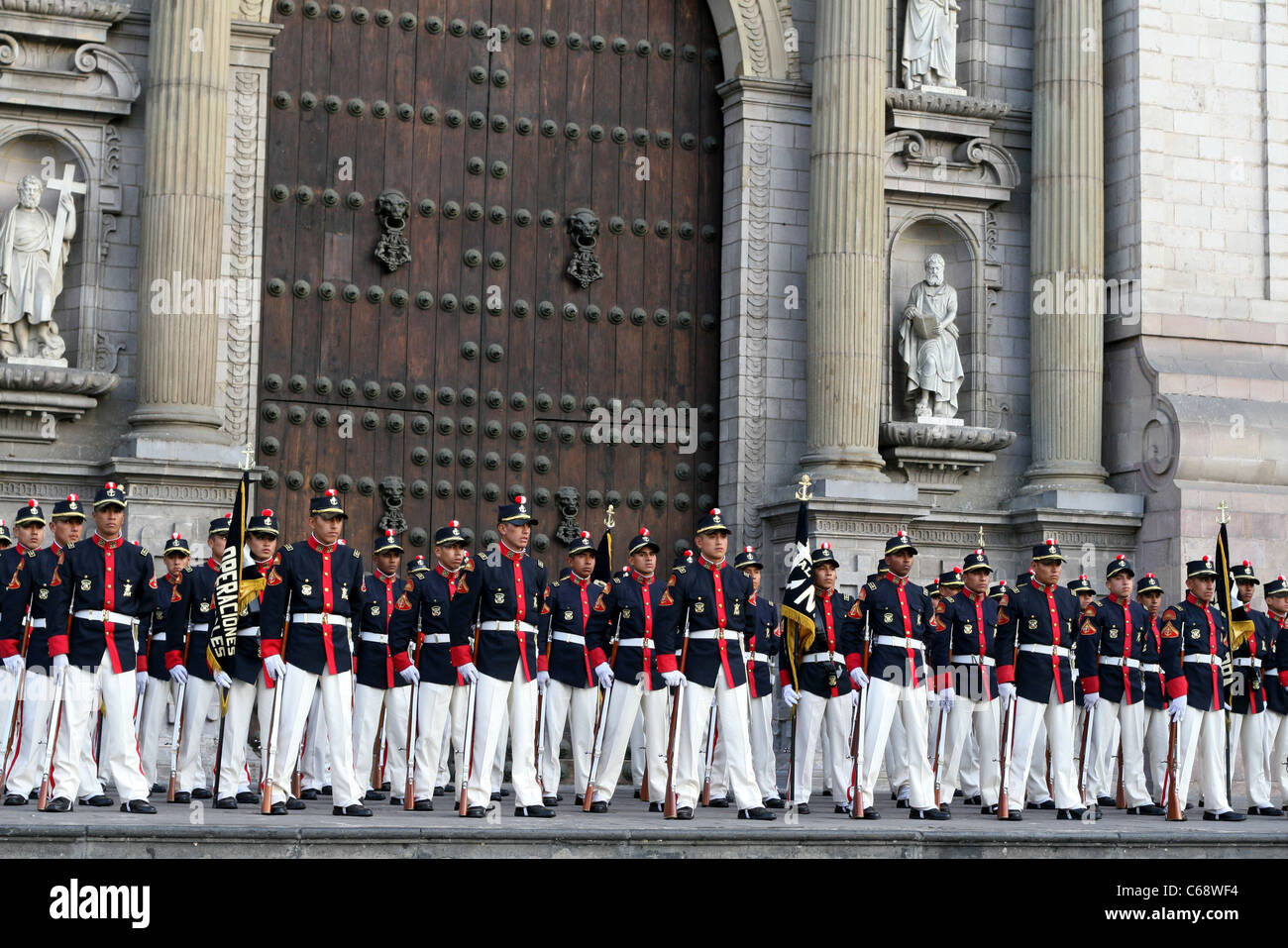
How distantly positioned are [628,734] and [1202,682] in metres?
5.02

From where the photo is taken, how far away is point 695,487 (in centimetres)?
2041

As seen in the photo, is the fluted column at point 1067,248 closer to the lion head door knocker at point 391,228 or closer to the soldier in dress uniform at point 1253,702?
the soldier in dress uniform at point 1253,702

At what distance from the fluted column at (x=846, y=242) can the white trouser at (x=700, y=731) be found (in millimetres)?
5119

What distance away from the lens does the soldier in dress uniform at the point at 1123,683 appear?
17.1 metres

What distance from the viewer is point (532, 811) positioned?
14320 mm

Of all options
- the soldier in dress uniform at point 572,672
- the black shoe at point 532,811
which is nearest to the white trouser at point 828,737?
the soldier in dress uniform at point 572,672

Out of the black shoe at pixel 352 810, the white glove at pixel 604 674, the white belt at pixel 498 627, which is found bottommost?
the black shoe at pixel 352 810

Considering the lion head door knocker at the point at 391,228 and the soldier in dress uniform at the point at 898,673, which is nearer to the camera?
the soldier in dress uniform at the point at 898,673

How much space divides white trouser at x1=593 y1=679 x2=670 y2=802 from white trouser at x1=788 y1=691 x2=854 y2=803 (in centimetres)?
120

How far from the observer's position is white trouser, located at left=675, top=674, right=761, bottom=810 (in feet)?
47.6

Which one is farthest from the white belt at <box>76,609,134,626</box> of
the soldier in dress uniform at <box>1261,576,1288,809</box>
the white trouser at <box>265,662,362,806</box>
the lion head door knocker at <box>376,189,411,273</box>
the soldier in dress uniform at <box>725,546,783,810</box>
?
the soldier in dress uniform at <box>1261,576,1288,809</box>
